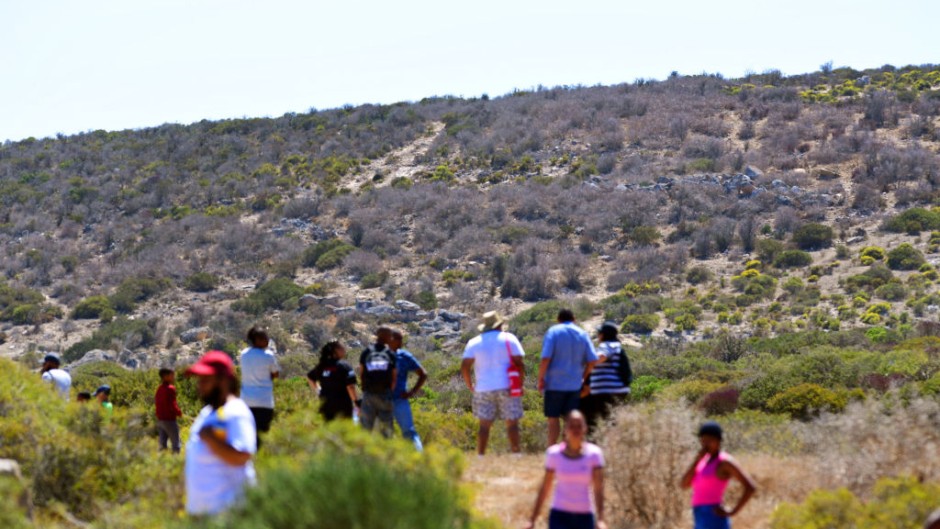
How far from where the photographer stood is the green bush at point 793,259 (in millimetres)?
35156

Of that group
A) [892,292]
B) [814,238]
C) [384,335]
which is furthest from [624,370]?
[814,238]

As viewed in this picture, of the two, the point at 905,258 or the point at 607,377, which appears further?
the point at 905,258

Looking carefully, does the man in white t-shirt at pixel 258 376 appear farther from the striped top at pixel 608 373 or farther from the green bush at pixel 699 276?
the green bush at pixel 699 276

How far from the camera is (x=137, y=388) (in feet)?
60.8

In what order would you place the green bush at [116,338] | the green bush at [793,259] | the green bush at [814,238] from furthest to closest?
the green bush at [814,238]
the green bush at [793,259]
the green bush at [116,338]

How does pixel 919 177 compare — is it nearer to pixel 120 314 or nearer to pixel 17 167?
pixel 120 314

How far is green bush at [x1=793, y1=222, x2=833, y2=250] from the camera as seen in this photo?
36594 millimetres

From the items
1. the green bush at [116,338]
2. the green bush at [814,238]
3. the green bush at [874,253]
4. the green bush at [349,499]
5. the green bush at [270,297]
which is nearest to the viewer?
the green bush at [349,499]

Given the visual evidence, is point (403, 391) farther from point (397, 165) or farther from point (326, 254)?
point (397, 165)

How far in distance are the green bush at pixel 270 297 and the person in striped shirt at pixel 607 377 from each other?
26.3 meters

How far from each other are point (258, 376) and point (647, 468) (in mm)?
3843

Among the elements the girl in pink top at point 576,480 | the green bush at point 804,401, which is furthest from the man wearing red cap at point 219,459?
the green bush at point 804,401

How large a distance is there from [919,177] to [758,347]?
56.3 feet

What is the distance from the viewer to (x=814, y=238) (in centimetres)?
3659
